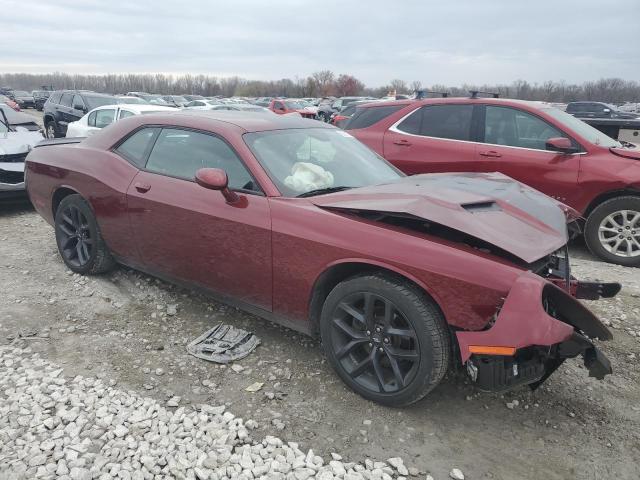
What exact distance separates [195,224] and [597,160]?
4.29 metres

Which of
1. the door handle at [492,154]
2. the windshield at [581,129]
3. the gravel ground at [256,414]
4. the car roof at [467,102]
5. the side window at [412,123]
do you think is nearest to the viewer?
the gravel ground at [256,414]

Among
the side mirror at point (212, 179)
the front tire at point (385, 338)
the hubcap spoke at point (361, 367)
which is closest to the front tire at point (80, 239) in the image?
the side mirror at point (212, 179)

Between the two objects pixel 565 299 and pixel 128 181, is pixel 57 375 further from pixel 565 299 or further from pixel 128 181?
pixel 565 299


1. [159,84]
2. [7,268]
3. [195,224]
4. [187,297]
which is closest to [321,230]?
[195,224]

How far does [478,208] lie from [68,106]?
14.4 metres

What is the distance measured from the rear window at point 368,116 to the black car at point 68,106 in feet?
28.9

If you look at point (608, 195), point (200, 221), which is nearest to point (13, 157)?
point (200, 221)

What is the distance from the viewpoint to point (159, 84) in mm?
98000

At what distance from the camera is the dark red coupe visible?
2477mm

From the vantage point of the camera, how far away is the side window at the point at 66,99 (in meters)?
14.3

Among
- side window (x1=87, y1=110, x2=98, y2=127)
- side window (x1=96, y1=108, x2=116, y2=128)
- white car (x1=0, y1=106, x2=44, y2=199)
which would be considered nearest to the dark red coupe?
white car (x1=0, y1=106, x2=44, y2=199)

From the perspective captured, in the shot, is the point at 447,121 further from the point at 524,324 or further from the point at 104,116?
the point at 104,116

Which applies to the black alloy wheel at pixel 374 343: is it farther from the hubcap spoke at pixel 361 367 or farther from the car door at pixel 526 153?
the car door at pixel 526 153

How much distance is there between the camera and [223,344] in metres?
3.47
